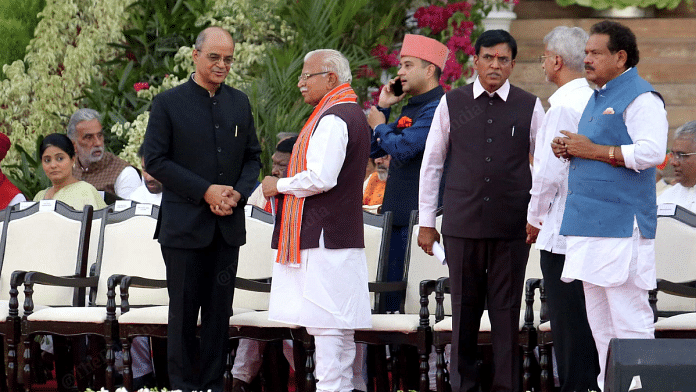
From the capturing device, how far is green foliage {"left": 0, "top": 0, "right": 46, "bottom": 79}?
31.8 feet

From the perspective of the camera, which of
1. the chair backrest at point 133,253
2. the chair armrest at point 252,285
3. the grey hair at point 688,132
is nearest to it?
the chair armrest at point 252,285

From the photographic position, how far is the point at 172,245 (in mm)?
4457

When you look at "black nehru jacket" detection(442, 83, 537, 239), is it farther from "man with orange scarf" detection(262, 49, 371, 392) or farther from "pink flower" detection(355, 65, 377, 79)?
"pink flower" detection(355, 65, 377, 79)

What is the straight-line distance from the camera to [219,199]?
4414 mm

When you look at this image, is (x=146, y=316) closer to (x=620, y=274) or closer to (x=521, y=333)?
(x=521, y=333)

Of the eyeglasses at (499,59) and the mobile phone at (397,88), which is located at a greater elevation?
the mobile phone at (397,88)

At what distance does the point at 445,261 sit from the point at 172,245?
3.75 ft

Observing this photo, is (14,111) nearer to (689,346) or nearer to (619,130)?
(619,130)

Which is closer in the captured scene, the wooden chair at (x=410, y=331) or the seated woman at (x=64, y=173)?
the wooden chair at (x=410, y=331)

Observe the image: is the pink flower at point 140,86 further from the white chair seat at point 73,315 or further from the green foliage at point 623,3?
the green foliage at point 623,3

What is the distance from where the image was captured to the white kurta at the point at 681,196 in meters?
5.50

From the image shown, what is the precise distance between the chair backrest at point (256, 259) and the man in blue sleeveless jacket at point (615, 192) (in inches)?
78.0

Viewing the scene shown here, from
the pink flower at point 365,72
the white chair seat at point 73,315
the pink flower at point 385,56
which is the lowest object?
the white chair seat at point 73,315

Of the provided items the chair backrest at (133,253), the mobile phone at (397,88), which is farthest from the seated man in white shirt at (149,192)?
the mobile phone at (397,88)
